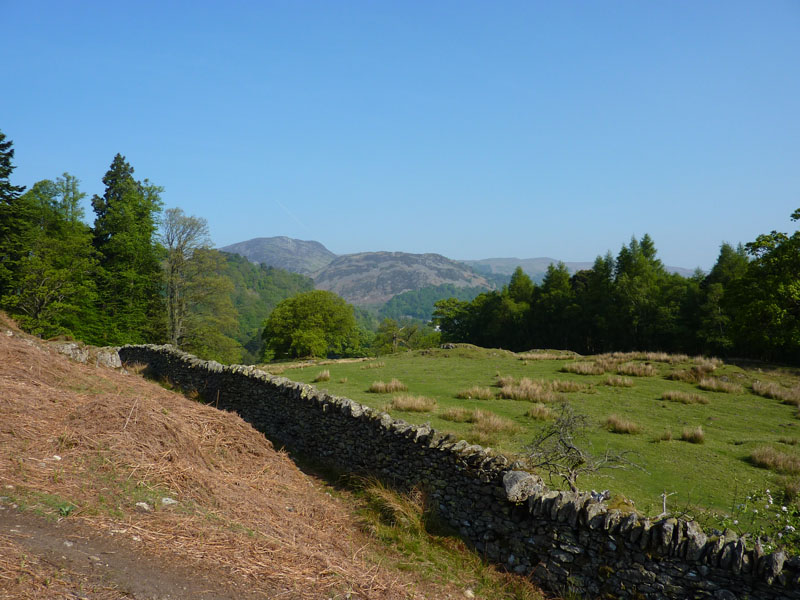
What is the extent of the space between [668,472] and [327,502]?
7.48 m

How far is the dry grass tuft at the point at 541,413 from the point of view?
14.3 meters

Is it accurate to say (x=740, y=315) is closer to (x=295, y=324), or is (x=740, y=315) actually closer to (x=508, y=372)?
(x=508, y=372)

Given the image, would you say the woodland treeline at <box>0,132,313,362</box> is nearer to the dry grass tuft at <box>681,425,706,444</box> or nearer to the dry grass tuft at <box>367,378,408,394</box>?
the dry grass tuft at <box>367,378,408,394</box>

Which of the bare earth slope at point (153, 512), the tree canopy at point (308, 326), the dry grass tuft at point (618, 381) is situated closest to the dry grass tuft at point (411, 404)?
the bare earth slope at point (153, 512)

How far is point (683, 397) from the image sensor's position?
1762 cm

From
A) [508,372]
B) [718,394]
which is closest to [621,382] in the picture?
[718,394]

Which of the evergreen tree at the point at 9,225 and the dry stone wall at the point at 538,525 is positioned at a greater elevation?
the evergreen tree at the point at 9,225

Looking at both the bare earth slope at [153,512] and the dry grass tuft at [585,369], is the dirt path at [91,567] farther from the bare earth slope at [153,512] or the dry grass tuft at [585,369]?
the dry grass tuft at [585,369]

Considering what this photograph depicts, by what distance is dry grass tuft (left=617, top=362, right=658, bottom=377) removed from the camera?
2293 centimetres

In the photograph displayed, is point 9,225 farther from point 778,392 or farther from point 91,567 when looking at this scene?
point 778,392

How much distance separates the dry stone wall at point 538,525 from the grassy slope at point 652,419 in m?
2.31

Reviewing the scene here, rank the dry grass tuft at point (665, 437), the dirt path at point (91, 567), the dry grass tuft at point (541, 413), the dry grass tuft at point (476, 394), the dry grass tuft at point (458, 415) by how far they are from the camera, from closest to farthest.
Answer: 1. the dirt path at point (91, 567)
2. the dry grass tuft at point (665, 437)
3. the dry grass tuft at point (458, 415)
4. the dry grass tuft at point (541, 413)
5. the dry grass tuft at point (476, 394)

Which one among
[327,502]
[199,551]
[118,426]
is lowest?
[327,502]

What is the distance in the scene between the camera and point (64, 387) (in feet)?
33.2
